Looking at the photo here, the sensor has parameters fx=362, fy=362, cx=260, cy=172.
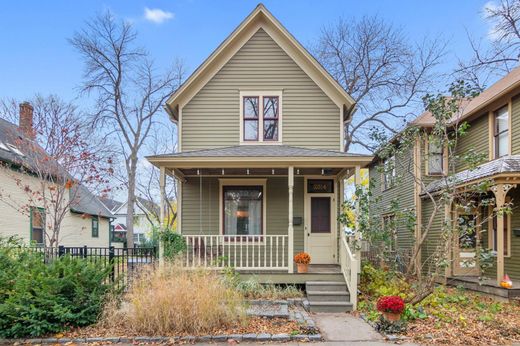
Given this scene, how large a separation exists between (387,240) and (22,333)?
25.4 feet

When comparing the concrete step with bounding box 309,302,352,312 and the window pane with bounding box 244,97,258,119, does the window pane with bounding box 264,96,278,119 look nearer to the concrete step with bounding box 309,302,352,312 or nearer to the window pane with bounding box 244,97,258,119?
the window pane with bounding box 244,97,258,119

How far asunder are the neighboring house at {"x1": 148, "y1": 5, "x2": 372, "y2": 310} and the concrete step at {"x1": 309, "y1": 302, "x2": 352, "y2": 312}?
2697mm

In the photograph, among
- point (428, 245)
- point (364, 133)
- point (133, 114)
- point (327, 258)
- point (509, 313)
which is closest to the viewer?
point (509, 313)

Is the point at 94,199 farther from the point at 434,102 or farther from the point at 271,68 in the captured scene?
the point at 434,102

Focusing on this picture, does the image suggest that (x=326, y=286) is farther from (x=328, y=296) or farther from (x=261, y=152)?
(x=261, y=152)

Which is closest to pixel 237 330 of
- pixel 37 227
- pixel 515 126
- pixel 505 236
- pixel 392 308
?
pixel 392 308

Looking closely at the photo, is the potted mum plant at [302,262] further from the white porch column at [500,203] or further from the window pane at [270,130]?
the white porch column at [500,203]

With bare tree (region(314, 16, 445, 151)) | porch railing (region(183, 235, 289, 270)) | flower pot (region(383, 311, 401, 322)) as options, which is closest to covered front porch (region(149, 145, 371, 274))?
porch railing (region(183, 235, 289, 270))

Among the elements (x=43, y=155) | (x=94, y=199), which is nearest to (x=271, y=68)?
(x=43, y=155)

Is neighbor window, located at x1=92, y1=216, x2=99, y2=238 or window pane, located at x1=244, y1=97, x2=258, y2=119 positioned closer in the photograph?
window pane, located at x1=244, y1=97, x2=258, y2=119

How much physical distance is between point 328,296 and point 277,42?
7581mm

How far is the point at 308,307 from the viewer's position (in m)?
7.89

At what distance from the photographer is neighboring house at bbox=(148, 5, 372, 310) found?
10820 millimetres

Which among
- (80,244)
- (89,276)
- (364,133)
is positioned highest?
(364,133)
